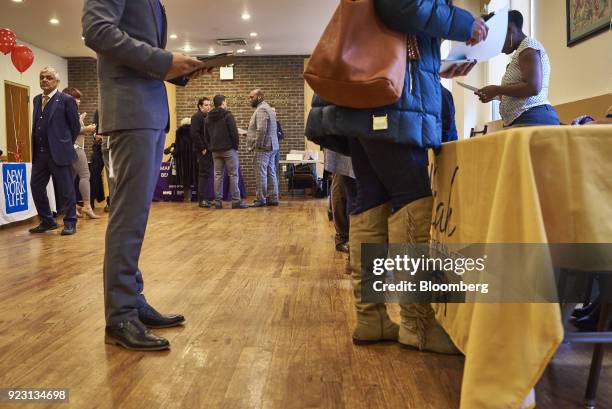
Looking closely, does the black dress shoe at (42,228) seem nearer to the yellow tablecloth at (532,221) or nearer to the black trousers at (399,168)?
the black trousers at (399,168)

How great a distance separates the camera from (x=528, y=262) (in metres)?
1.09

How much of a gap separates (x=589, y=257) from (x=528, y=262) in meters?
0.15

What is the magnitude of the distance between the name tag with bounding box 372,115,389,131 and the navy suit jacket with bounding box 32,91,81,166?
13.0 feet

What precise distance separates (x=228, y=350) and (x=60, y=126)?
3797mm

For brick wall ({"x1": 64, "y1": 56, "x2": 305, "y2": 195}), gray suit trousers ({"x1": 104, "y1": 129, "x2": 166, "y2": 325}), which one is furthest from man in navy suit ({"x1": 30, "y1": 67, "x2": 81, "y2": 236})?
brick wall ({"x1": 64, "y1": 56, "x2": 305, "y2": 195})

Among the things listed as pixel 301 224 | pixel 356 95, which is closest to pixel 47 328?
pixel 356 95

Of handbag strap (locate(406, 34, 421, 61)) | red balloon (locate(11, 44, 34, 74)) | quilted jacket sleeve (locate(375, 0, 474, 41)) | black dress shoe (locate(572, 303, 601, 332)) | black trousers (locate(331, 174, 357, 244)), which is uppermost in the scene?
red balloon (locate(11, 44, 34, 74))

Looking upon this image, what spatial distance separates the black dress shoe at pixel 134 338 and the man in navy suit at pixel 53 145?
129 inches

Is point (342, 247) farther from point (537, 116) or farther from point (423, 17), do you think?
point (423, 17)

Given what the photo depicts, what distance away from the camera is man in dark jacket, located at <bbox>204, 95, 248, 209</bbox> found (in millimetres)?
7727

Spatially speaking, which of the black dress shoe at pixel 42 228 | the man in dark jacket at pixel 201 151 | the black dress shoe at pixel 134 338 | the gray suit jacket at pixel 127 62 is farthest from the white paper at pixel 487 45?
the man in dark jacket at pixel 201 151

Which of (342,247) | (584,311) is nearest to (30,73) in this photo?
(342,247)

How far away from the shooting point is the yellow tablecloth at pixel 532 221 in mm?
1050

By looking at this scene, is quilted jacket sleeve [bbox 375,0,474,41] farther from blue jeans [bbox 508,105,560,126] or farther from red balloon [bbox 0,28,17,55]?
red balloon [bbox 0,28,17,55]
